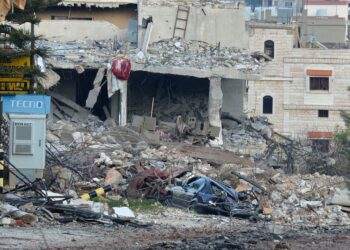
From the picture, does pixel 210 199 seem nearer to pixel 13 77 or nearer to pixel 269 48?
pixel 13 77

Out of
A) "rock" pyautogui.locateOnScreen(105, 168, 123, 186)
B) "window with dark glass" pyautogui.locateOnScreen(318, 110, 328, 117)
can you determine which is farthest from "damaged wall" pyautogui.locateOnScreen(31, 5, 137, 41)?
"window with dark glass" pyautogui.locateOnScreen(318, 110, 328, 117)

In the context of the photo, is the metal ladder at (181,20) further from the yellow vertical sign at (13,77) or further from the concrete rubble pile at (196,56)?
the yellow vertical sign at (13,77)

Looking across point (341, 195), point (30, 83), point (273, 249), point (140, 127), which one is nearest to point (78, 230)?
point (273, 249)

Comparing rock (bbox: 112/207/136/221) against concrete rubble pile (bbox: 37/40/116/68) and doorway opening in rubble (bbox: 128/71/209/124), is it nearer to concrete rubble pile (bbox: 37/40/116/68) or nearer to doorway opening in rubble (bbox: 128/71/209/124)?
concrete rubble pile (bbox: 37/40/116/68)

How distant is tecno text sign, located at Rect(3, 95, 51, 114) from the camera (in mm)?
27594

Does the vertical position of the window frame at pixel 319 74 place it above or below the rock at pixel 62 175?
above

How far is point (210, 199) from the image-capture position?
2930cm

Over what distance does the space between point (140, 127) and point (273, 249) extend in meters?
19.5

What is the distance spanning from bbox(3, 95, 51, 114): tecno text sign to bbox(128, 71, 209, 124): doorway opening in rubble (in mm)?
17241

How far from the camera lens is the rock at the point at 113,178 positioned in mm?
31436

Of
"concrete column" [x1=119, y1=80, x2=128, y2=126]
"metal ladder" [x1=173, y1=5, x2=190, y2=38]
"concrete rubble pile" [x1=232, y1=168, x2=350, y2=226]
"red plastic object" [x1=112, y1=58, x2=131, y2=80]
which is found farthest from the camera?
"metal ladder" [x1=173, y1=5, x2=190, y2=38]

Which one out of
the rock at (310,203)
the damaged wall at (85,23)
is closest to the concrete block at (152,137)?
the rock at (310,203)

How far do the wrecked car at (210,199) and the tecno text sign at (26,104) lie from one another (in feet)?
11.8

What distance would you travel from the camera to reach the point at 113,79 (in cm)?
4288
